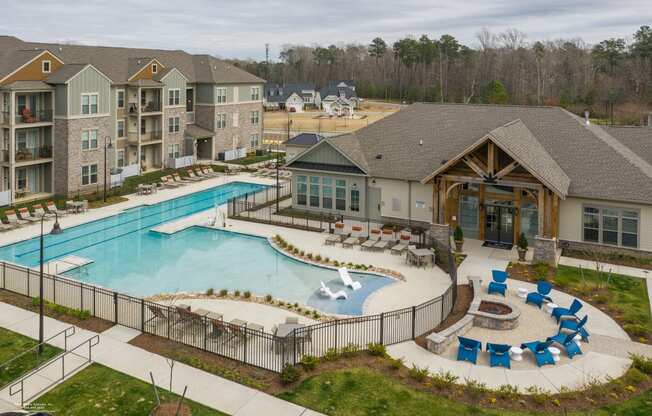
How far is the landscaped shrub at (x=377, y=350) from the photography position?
1672 centimetres

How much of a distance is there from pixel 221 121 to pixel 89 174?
17958 mm

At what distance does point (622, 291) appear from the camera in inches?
902

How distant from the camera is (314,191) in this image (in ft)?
116

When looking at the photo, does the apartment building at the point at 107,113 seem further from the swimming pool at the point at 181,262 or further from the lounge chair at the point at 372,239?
the lounge chair at the point at 372,239

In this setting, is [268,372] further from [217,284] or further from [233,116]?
[233,116]

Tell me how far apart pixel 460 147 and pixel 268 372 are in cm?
2077

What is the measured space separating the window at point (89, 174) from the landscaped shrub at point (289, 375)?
30402 mm

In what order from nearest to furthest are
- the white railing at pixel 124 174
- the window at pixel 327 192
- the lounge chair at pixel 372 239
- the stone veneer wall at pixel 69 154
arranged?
the lounge chair at pixel 372 239
the window at pixel 327 192
the stone veneer wall at pixel 69 154
the white railing at pixel 124 174

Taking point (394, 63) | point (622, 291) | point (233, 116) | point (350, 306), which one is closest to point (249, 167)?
point (233, 116)

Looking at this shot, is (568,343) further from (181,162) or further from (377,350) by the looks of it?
(181,162)

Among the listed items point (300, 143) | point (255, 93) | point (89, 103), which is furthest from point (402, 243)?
point (255, 93)

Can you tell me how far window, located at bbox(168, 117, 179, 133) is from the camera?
50.9 m

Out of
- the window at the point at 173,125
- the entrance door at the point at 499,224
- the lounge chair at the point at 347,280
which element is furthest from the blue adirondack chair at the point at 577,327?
the window at the point at 173,125

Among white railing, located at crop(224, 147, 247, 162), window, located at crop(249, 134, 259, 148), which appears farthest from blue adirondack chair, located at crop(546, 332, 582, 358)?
window, located at crop(249, 134, 259, 148)
